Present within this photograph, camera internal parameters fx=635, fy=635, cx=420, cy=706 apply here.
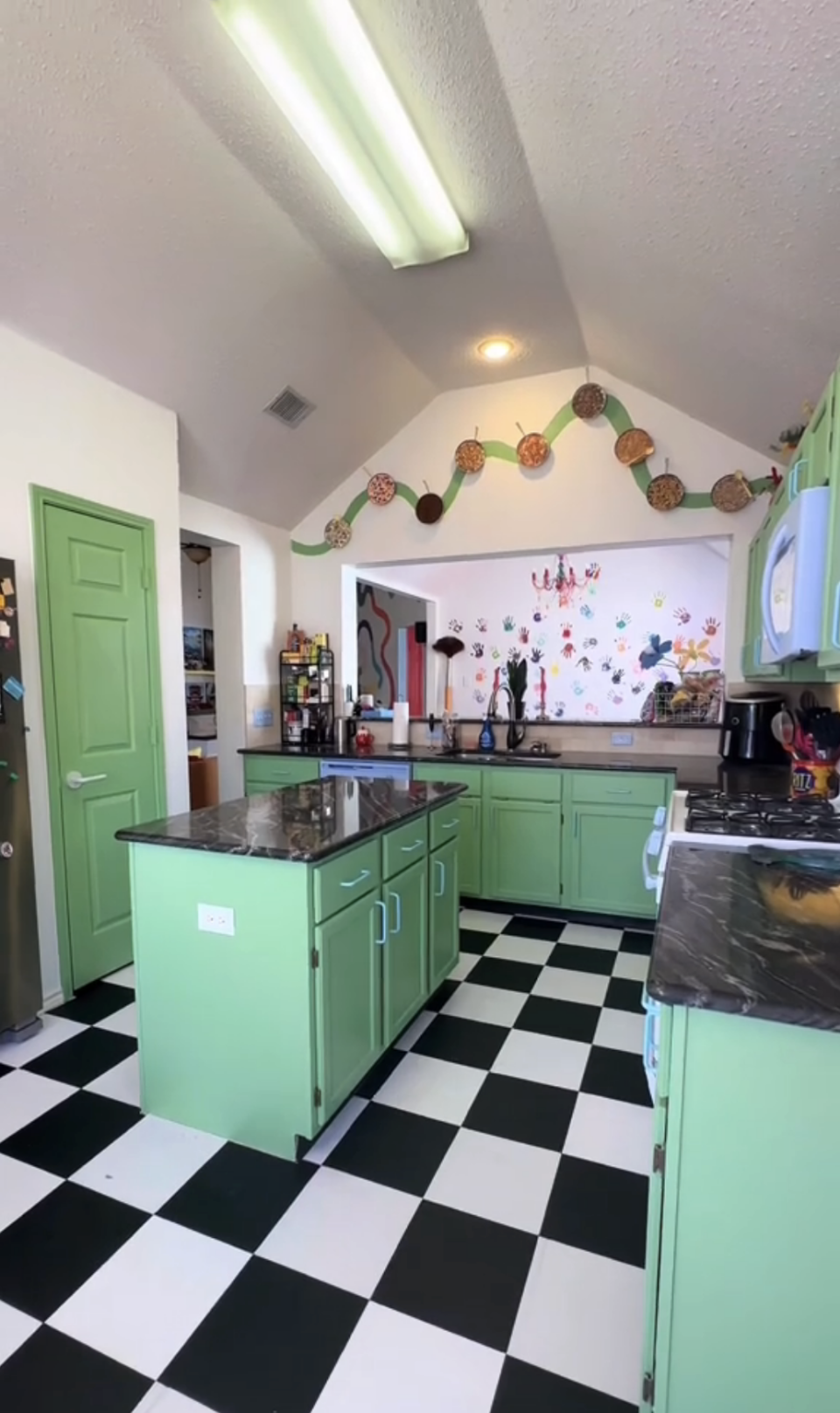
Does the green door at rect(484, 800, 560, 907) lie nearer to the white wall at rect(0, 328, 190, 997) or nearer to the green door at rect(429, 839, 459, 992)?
the green door at rect(429, 839, 459, 992)

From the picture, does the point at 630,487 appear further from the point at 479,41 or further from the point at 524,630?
the point at 479,41

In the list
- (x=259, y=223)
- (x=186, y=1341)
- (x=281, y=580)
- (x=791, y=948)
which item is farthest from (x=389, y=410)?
(x=186, y=1341)

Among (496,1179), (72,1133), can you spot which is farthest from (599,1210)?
(72,1133)

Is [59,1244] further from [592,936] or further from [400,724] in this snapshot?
[400,724]

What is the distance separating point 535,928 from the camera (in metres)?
3.37

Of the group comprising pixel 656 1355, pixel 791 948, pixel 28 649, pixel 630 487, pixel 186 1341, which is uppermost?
pixel 630 487

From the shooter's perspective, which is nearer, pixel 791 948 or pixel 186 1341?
pixel 791 948

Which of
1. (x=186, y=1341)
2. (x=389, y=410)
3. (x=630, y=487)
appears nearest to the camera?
(x=186, y=1341)

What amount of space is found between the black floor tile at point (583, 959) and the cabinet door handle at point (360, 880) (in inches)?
54.4

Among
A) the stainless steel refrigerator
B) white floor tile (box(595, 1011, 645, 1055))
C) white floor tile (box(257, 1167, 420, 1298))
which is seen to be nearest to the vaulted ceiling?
the stainless steel refrigerator

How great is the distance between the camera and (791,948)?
3.45 feet

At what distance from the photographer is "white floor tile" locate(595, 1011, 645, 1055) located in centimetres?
227

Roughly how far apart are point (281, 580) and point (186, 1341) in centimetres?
375

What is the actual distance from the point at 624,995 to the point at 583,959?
14.1 inches
